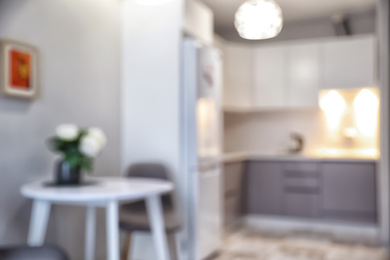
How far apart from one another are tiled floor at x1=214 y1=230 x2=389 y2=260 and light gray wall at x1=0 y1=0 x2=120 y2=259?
4.31 feet

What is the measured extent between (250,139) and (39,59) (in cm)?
334

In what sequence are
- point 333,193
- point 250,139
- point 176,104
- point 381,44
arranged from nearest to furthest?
1. point 176,104
2. point 381,44
3. point 333,193
4. point 250,139

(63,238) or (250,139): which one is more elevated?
(250,139)

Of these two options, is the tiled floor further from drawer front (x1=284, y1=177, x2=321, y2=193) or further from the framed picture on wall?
the framed picture on wall

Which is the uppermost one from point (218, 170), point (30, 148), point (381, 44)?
point (381, 44)

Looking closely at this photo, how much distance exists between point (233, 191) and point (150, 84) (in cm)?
175

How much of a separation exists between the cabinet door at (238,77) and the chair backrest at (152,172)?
185 cm

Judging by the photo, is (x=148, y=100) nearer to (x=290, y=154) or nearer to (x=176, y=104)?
(x=176, y=104)

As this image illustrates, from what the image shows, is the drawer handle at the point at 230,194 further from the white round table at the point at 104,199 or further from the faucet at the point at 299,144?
the white round table at the point at 104,199

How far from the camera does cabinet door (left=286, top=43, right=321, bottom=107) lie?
481 cm

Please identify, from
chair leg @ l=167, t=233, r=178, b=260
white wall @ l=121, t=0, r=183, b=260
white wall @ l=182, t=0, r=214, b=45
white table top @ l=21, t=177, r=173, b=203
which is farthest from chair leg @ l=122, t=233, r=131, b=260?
white wall @ l=182, t=0, r=214, b=45

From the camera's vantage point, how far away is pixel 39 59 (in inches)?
102

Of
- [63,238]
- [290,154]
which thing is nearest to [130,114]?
[63,238]

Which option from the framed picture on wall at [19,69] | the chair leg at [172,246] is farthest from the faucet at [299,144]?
the framed picture on wall at [19,69]
